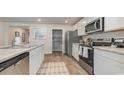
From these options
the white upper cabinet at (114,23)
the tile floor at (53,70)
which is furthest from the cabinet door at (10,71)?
the tile floor at (53,70)

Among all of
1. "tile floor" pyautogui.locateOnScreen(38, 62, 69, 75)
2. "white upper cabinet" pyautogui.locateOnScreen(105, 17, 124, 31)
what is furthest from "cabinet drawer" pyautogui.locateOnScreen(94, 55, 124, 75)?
"tile floor" pyautogui.locateOnScreen(38, 62, 69, 75)

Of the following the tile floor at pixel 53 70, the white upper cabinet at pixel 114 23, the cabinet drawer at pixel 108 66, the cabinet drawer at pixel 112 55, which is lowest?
the tile floor at pixel 53 70

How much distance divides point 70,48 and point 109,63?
5064 mm

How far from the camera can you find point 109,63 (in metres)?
2.34

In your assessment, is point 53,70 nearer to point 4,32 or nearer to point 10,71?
point 10,71

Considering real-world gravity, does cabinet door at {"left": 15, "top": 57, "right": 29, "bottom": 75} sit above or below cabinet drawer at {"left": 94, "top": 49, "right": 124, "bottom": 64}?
below

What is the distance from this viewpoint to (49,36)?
8.79 m

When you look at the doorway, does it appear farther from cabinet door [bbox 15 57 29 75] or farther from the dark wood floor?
cabinet door [bbox 15 57 29 75]

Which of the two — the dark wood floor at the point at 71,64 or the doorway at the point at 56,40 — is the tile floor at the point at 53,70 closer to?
the dark wood floor at the point at 71,64

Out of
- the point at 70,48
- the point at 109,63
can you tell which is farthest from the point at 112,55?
the point at 70,48

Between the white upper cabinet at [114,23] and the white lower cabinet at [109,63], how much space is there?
603mm

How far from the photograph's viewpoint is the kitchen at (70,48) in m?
1.95

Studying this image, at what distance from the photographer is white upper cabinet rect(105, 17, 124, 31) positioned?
250 cm
